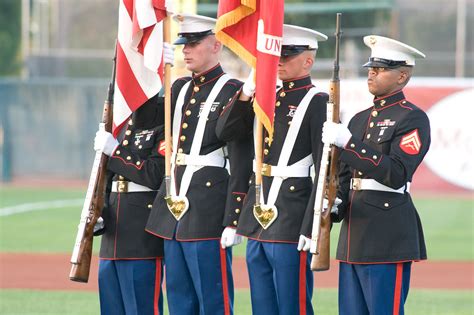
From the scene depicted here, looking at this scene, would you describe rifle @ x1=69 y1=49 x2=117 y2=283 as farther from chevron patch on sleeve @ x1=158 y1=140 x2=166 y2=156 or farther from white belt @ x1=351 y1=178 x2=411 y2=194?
white belt @ x1=351 y1=178 x2=411 y2=194

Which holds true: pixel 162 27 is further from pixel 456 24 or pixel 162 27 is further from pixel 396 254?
pixel 456 24

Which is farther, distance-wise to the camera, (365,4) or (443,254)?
(365,4)

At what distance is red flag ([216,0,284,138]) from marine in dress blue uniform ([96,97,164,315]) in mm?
818

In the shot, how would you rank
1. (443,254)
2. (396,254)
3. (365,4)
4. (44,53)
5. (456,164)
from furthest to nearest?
(44,53), (365,4), (456,164), (443,254), (396,254)

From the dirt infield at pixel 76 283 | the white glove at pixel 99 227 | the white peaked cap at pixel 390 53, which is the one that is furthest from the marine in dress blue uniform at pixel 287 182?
the dirt infield at pixel 76 283

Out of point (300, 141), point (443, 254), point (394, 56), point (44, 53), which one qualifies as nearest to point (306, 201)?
point (300, 141)

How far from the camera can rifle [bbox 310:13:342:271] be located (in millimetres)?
6232

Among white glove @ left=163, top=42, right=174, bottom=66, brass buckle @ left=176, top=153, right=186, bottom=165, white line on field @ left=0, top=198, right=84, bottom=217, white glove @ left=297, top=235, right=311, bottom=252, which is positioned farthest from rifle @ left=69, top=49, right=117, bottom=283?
white line on field @ left=0, top=198, right=84, bottom=217

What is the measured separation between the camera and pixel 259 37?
664 cm

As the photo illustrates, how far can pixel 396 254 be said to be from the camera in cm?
645

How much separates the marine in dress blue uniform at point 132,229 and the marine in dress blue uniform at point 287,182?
69 cm

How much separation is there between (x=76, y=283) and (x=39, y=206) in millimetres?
9471

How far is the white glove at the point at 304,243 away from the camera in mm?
6405

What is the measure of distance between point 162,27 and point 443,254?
868 centimetres
